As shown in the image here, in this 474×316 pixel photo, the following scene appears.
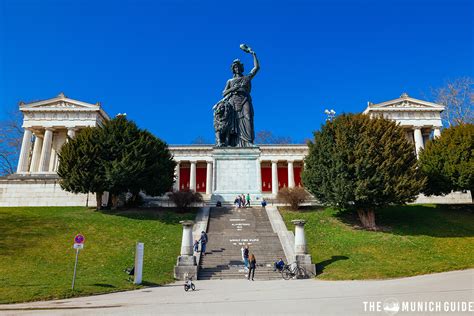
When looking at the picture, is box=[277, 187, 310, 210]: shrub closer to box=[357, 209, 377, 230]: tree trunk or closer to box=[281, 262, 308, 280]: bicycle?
box=[357, 209, 377, 230]: tree trunk

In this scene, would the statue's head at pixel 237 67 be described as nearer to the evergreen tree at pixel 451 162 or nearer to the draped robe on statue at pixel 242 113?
the draped robe on statue at pixel 242 113

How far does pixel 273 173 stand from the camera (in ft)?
199

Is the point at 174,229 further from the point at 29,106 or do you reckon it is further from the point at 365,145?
the point at 29,106

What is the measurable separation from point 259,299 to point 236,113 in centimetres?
2447

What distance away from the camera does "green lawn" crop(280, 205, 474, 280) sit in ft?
55.4

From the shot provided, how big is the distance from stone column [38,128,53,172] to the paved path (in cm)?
5077

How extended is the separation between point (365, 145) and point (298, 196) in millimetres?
7783

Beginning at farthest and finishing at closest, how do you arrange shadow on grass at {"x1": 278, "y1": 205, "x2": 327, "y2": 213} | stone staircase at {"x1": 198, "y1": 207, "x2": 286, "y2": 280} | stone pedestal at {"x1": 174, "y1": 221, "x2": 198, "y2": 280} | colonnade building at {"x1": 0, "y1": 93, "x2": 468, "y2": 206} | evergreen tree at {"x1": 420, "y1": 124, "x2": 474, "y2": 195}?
colonnade building at {"x1": 0, "y1": 93, "x2": 468, "y2": 206}, shadow on grass at {"x1": 278, "y1": 205, "x2": 327, "y2": 213}, evergreen tree at {"x1": 420, "y1": 124, "x2": 474, "y2": 195}, stone staircase at {"x1": 198, "y1": 207, "x2": 286, "y2": 280}, stone pedestal at {"x1": 174, "y1": 221, "x2": 198, "y2": 280}

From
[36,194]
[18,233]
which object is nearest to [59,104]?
[36,194]

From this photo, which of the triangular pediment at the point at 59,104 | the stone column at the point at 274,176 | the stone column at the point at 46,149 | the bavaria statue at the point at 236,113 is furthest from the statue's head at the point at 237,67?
the stone column at the point at 46,149

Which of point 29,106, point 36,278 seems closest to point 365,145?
point 36,278

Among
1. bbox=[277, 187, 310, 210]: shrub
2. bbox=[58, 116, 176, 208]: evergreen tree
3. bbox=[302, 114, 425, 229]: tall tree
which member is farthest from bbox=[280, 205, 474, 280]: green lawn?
bbox=[58, 116, 176, 208]: evergreen tree

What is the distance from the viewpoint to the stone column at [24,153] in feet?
173

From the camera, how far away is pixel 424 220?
27.6 meters
